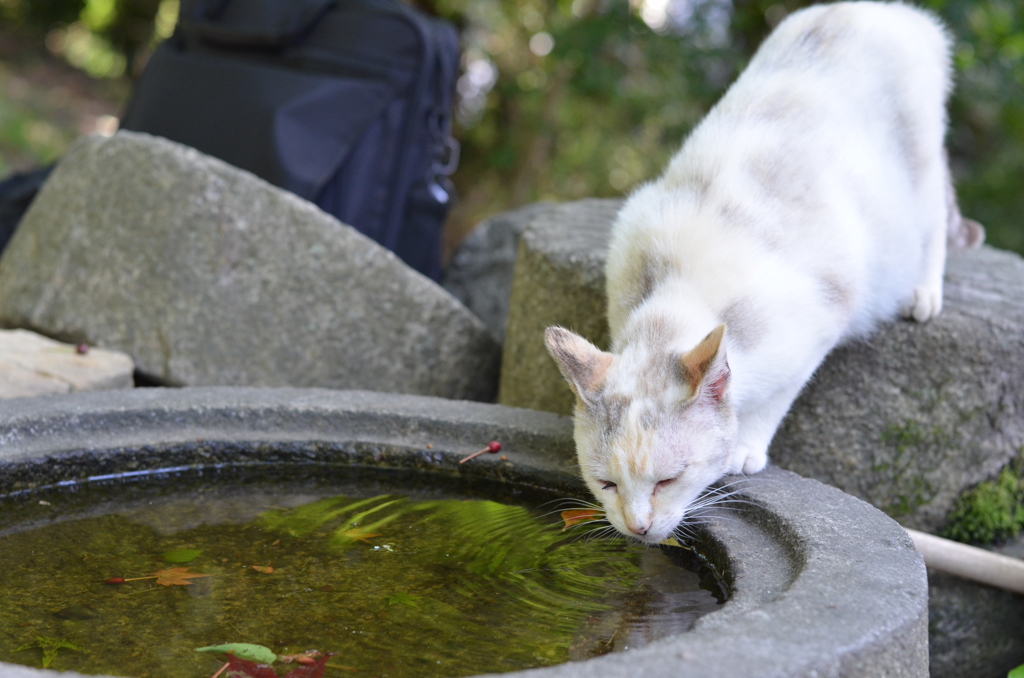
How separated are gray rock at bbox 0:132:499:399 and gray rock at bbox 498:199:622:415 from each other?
0.37 meters

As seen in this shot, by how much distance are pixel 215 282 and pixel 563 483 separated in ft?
4.55

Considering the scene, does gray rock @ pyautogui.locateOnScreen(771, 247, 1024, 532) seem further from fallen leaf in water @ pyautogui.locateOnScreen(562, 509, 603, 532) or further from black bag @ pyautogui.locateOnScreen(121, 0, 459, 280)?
black bag @ pyautogui.locateOnScreen(121, 0, 459, 280)

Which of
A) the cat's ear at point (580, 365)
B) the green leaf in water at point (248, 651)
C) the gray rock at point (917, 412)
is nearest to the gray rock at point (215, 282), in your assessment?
the gray rock at point (917, 412)

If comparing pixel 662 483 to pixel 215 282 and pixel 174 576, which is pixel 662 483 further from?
pixel 215 282

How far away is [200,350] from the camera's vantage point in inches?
114

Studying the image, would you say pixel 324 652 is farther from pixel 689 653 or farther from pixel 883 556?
pixel 883 556

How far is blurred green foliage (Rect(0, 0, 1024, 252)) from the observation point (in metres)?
4.89

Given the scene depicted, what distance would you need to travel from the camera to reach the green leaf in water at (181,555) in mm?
1780

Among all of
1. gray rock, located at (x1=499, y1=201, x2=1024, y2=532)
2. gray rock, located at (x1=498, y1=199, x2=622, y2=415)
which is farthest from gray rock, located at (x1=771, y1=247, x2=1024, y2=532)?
gray rock, located at (x1=498, y1=199, x2=622, y2=415)

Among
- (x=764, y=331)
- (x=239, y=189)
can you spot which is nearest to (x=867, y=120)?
(x=764, y=331)

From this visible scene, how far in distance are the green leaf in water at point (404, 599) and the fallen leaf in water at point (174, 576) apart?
0.37 m

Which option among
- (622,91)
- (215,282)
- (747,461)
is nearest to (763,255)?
(747,461)

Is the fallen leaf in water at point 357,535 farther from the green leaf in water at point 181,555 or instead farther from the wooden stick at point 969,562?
the wooden stick at point 969,562

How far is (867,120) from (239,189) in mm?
1845
